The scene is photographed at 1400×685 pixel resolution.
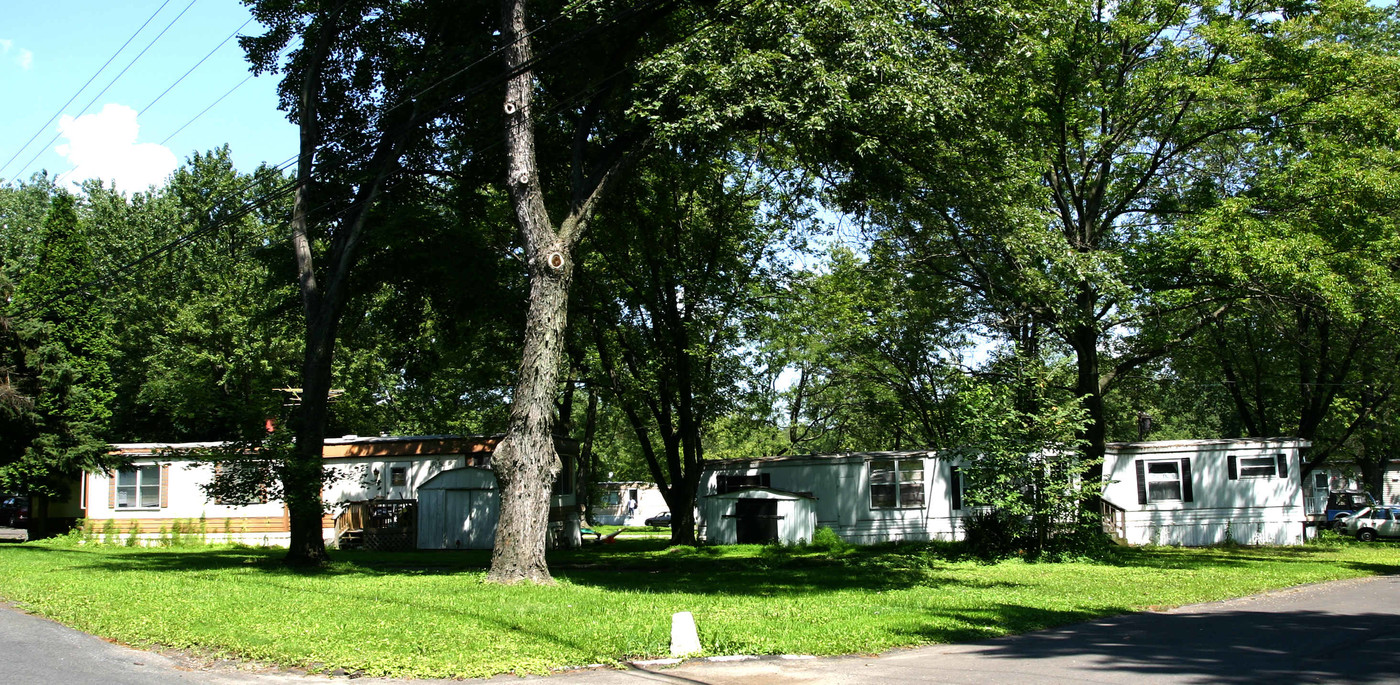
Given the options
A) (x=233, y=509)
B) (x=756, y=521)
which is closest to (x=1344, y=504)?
(x=756, y=521)

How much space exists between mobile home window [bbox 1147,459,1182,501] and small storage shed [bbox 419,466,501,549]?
60.5 ft

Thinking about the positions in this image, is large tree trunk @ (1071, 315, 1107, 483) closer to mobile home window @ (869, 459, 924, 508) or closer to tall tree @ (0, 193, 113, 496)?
mobile home window @ (869, 459, 924, 508)

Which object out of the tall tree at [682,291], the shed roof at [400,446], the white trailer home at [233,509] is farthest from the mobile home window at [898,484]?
the shed roof at [400,446]

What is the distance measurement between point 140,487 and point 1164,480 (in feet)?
96.9

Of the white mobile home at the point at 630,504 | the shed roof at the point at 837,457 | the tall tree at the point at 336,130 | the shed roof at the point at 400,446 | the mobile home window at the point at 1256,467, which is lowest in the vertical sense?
the white mobile home at the point at 630,504

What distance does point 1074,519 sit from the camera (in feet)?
66.1

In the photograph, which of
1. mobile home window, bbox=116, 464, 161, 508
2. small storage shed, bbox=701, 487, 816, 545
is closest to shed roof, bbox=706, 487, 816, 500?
small storage shed, bbox=701, 487, 816, 545

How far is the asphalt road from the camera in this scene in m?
7.63

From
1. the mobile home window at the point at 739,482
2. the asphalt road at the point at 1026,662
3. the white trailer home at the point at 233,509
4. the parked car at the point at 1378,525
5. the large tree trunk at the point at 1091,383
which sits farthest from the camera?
the parked car at the point at 1378,525

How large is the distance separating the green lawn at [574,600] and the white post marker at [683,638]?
0.23 metres

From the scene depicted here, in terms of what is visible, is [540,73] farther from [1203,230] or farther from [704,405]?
[1203,230]

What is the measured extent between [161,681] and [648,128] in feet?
35.0

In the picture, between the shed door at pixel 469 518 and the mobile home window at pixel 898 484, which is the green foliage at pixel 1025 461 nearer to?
the mobile home window at pixel 898 484

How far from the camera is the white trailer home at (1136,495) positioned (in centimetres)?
2641
